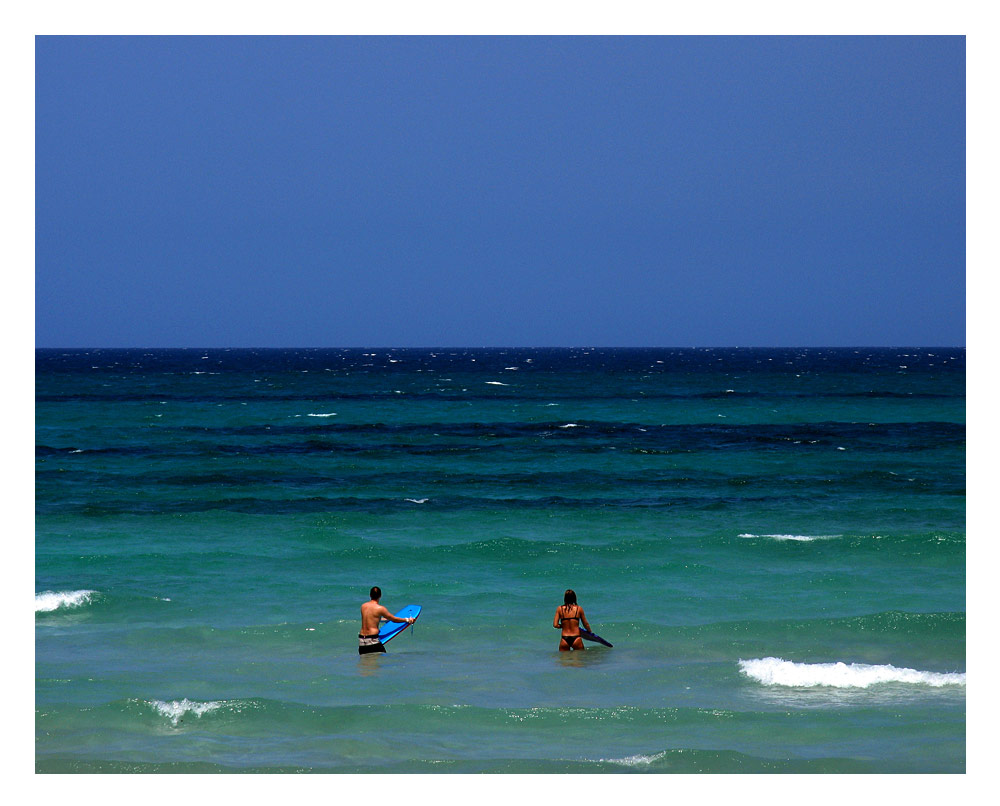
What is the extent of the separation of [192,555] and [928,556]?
48.8 feet

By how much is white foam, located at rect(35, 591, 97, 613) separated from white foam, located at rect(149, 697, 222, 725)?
556 cm

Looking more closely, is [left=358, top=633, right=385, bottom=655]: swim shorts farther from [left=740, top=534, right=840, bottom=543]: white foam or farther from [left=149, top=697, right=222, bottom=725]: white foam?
[left=740, top=534, right=840, bottom=543]: white foam

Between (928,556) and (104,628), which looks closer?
(104,628)

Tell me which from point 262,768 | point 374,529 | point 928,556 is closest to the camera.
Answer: point 262,768

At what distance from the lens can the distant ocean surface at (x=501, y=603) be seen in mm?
12266

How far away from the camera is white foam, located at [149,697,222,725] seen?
12945 millimetres

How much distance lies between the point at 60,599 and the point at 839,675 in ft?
40.6

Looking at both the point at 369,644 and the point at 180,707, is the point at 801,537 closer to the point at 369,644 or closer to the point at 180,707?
the point at 369,644

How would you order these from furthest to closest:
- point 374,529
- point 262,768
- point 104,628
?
point 374,529
point 104,628
point 262,768

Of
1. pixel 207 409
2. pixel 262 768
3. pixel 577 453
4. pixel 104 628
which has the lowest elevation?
pixel 262 768
